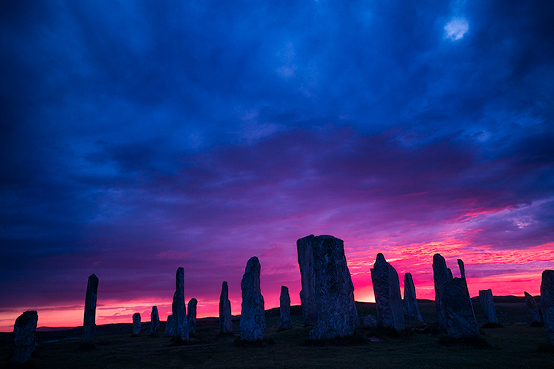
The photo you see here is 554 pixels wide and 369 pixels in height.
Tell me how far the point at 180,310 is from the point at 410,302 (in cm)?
2061

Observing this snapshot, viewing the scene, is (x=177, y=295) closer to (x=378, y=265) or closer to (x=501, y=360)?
(x=378, y=265)

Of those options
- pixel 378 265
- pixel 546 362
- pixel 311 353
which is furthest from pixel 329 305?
pixel 546 362

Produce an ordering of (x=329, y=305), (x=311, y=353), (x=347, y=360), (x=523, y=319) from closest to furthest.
A: (x=347, y=360)
(x=311, y=353)
(x=329, y=305)
(x=523, y=319)

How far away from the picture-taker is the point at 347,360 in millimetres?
10883

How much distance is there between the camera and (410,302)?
28.8 m

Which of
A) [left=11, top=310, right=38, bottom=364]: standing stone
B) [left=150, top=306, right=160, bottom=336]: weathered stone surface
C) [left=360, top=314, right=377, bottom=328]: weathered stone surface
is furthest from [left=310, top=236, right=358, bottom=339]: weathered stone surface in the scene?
[left=150, top=306, right=160, bottom=336]: weathered stone surface

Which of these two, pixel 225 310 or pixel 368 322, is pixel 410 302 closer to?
pixel 368 322

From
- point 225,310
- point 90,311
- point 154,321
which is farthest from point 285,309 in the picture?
point 90,311

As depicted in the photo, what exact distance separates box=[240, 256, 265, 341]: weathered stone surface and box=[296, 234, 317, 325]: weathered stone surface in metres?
6.32

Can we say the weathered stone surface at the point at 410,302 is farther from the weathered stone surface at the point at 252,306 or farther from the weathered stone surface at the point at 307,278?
the weathered stone surface at the point at 252,306

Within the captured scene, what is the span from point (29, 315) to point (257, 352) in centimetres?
963

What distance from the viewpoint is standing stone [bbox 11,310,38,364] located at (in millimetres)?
12078

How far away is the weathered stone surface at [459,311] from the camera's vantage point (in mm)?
12625

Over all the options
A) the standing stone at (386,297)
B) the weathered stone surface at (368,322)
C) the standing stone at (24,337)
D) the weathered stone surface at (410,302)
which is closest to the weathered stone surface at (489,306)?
the weathered stone surface at (410,302)
